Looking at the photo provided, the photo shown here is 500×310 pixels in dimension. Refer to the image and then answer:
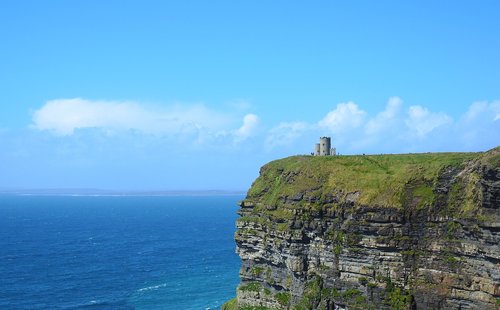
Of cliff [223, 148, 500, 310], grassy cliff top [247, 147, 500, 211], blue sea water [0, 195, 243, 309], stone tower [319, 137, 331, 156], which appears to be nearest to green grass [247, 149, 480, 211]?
grassy cliff top [247, 147, 500, 211]

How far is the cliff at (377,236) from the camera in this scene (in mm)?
48219

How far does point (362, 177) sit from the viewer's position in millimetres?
61594

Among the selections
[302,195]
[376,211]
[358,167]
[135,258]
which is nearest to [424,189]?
[376,211]

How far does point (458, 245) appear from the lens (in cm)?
4938

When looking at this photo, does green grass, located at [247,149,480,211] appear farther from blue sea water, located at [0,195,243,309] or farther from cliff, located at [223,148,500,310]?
blue sea water, located at [0,195,243,309]

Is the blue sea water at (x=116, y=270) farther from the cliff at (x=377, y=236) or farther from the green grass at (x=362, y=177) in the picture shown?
the green grass at (x=362, y=177)

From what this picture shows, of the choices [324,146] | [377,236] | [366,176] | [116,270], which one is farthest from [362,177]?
[116,270]

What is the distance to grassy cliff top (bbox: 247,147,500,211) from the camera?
54.8 m

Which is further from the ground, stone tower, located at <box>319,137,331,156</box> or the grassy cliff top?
stone tower, located at <box>319,137,331,156</box>

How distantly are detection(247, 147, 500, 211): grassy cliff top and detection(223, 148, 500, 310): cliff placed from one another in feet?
0.49

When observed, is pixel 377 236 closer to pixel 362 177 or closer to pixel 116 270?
pixel 362 177

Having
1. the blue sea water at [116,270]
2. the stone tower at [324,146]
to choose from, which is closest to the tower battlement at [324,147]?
the stone tower at [324,146]

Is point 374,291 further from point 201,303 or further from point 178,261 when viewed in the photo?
point 178,261

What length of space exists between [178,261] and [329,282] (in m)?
71.8
